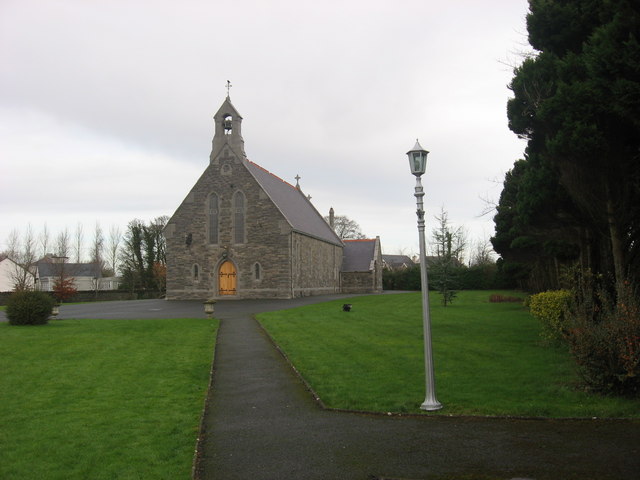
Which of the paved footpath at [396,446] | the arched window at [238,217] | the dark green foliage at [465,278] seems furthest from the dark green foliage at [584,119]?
the dark green foliage at [465,278]

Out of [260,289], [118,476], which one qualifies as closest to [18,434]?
[118,476]

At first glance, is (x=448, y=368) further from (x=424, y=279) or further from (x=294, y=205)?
(x=294, y=205)

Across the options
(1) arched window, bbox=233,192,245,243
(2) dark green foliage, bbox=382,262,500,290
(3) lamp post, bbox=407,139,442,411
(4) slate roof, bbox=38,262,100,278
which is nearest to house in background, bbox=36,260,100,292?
(4) slate roof, bbox=38,262,100,278

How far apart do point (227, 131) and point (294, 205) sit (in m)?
9.60

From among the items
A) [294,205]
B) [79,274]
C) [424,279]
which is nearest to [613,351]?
[424,279]

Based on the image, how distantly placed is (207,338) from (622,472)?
1327 centimetres

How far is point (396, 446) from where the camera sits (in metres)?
6.70

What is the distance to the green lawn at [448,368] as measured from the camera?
840 cm

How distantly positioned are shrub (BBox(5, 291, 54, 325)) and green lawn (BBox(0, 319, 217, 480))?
3751 millimetres

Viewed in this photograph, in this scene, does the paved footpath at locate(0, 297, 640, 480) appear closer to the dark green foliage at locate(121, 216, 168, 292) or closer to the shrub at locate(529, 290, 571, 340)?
the shrub at locate(529, 290, 571, 340)

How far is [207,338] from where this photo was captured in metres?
17.0

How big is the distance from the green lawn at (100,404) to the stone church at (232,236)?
21.5m

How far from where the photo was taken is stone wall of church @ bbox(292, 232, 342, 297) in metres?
40.1

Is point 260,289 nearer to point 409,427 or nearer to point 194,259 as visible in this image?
point 194,259
